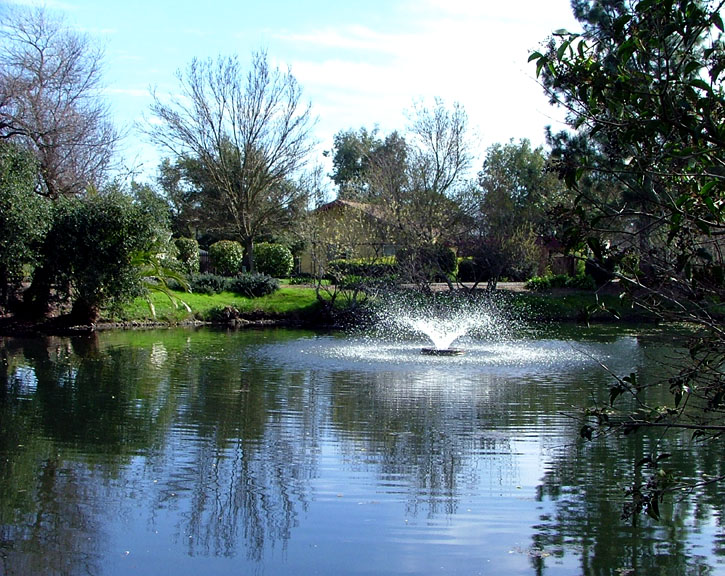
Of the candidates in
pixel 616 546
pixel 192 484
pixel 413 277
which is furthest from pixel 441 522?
pixel 413 277

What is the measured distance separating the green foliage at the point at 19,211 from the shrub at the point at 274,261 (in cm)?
1969

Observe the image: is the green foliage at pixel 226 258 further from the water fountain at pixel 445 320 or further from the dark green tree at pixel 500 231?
the water fountain at pixel 445 320

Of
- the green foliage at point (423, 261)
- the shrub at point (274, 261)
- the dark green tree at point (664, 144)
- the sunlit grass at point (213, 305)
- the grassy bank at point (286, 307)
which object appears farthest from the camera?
the shrub at point (274, 261)

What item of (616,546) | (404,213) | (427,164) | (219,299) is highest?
(427,164)

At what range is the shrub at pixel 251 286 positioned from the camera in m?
34.1

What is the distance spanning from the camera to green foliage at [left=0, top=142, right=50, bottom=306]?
22953 mm

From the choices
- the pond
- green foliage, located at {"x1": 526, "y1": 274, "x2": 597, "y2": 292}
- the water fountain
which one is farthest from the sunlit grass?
the pond

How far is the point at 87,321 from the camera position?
87.0ft

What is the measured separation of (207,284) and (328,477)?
2565cm

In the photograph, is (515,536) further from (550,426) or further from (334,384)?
(334,384)

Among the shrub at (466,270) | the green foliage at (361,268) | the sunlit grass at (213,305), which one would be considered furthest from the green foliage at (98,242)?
the shrub at (466,270)

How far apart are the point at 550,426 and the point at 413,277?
69.1 feet

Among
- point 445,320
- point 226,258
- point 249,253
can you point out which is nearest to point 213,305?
point 445,320

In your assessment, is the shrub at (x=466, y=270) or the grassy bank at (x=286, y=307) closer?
the grassy bank at (x=286, y=307)
